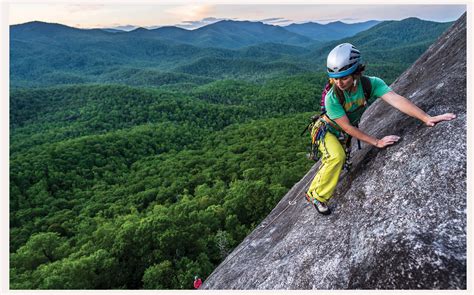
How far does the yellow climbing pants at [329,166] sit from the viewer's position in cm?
493

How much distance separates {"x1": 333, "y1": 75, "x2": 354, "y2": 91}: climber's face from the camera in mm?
4521

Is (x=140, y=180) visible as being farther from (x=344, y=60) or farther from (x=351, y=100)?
(x=344, y=60)

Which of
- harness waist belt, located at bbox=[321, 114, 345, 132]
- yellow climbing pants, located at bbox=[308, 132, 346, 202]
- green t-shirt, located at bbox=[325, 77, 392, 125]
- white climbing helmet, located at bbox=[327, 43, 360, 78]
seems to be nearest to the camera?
white climbing helmet, located at bbox=[327, 43, 360, 78]

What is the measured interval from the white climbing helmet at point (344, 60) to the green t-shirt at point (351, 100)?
16.8 inches

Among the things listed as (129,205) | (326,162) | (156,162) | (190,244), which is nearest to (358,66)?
(326,162)

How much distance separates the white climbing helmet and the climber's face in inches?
4.4

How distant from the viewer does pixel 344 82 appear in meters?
4.56

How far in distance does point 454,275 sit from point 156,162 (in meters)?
81.1

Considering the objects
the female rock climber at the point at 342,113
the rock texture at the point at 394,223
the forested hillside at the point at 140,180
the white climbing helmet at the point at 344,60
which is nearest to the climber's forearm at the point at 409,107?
the female rock climber at the point at 342,113

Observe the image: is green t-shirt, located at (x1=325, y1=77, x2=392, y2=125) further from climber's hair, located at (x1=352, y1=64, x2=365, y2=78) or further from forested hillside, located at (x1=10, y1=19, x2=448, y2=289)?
forested hillside, located at (x1=10, y1=19, x2=448, y2=289)

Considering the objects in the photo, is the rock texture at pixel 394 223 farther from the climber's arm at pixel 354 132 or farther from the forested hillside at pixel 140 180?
the forested hillside at pixel 140 180

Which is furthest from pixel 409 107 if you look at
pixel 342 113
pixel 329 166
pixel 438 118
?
pixel 329 166

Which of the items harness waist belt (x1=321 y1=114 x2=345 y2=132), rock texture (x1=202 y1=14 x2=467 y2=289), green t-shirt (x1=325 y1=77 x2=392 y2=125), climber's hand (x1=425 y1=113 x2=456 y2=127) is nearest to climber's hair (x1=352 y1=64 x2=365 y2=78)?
green t-shirt (x1=325 y1=77 x2=392 y2=125)

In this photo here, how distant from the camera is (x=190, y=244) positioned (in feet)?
105
